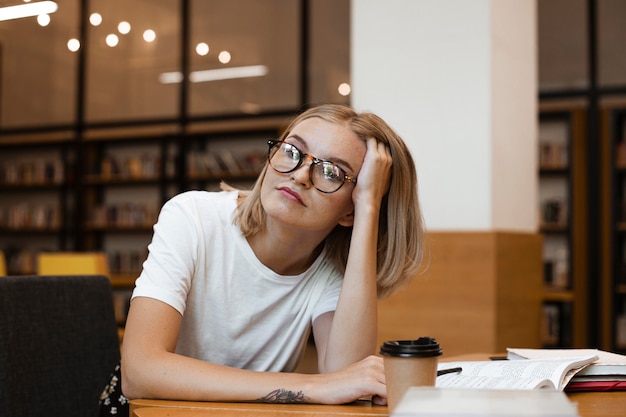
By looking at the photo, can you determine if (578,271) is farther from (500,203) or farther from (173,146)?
(173,146)

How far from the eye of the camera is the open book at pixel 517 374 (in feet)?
4.03

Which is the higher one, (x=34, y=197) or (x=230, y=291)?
(x=34, y=197)

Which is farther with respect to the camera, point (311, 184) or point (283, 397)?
point (311, 184)

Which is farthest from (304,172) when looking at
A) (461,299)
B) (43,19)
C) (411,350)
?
(43,19)

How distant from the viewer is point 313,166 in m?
1.59

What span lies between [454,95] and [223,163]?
460 centimetres

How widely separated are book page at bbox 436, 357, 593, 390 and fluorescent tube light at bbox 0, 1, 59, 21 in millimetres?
7626

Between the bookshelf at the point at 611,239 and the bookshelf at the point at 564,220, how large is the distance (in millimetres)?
156

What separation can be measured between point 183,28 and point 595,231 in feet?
14.7

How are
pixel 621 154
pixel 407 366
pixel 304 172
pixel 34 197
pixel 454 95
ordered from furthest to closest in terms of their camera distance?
pixel 34 197 < pixel 621 154 < pixel 454 95 < pixel 304 172 < pixel 407 366

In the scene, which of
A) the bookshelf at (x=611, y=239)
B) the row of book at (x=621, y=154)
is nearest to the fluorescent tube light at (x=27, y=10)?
the bookshelf at (x=611, y=239)

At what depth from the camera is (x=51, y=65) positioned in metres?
8.41

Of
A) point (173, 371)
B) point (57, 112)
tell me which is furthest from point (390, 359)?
point (57, 112)

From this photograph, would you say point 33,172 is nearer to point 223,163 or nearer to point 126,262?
point 126,262
